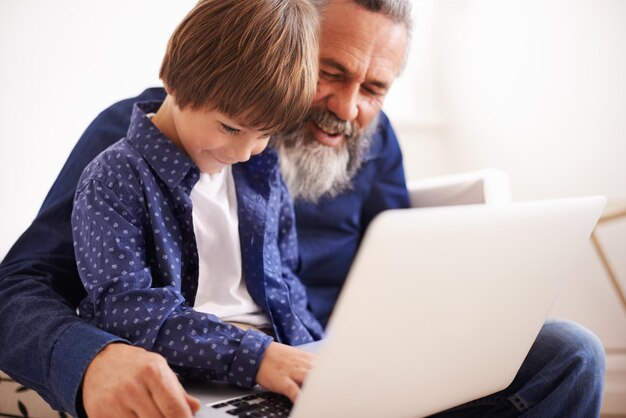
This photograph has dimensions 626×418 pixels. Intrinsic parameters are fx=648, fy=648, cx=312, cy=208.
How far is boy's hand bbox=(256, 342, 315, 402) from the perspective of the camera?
80cm

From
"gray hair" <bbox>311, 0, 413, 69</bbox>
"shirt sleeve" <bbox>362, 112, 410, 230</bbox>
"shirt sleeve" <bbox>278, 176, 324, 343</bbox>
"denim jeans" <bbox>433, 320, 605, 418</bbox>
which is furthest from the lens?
"shirt sleeve" <bbox>362, 112, 410, 230</bbox>

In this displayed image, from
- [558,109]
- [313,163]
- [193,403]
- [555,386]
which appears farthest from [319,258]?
[558,109]

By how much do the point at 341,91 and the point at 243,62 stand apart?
1.61 feet

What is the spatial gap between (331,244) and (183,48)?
2.42 feet

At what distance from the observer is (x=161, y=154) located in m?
0.97

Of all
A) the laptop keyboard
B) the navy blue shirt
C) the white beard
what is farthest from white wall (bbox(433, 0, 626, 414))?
the laptop keyboard

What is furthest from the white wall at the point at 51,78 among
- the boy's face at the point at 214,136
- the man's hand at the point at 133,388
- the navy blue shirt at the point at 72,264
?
the man's hand at the point at 133,388

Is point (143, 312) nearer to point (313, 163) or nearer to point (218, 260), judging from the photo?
point (218, 260)

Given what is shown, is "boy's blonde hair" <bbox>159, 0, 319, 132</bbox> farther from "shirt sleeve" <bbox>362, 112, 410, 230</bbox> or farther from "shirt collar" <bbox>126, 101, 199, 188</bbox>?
"shirt sleeve" <bbox>362, 112, 410, 230</bbox>

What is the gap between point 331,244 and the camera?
5.12 feet

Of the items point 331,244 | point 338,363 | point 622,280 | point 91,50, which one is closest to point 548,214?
point 338,363

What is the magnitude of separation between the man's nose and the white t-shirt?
1.22 ft

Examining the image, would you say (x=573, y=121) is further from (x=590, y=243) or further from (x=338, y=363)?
(x=338, y=363)

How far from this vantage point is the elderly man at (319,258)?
2.48ft
